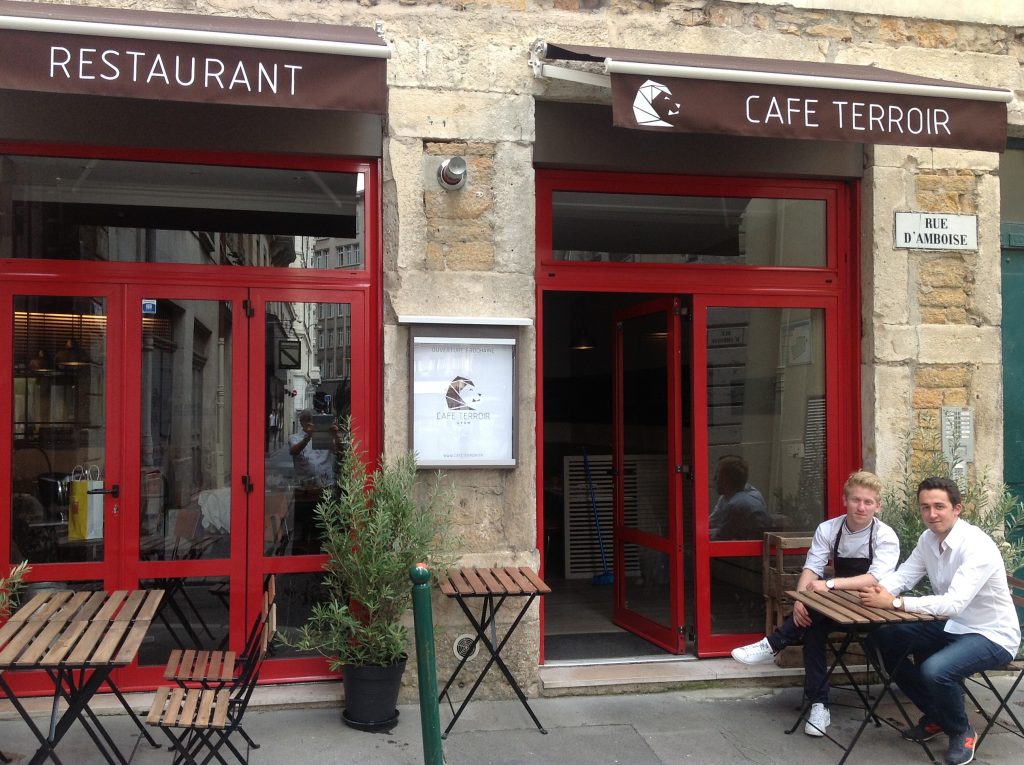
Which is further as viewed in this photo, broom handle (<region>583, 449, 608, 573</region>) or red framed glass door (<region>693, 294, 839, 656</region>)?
broom handle (<region>583, 449, 608, 573</region>)

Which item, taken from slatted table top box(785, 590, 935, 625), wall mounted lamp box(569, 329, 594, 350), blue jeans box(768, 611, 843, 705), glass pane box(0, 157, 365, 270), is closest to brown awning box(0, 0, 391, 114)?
glass pane box(0, 157, 365, 270)

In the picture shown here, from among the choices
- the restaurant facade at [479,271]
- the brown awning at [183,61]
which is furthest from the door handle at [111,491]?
the brown awning at [183,61]

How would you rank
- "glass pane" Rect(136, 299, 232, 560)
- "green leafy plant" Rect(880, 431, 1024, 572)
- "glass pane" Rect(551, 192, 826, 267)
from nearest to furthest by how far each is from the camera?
"glass pane" Rect(136, 299, 232, 560) → "green leafy plant" Rect(880, 431, 1024, 572) → "glass pane" Rect(551, 192, 826, 267)

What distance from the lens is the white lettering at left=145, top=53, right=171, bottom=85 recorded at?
4.11m

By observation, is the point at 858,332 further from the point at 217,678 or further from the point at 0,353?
the point at 0,353

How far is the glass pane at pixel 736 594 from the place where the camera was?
222 inches

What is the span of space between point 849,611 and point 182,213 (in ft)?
13.1

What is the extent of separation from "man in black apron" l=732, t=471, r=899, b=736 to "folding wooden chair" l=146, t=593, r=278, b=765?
2475 millimetres

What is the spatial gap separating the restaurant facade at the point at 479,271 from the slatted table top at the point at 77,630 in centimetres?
81

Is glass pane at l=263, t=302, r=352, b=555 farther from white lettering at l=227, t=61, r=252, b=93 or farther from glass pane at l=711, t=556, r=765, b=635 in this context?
glass pane at l=711, t=556, r=765, b=635

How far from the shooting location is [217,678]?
3977mm

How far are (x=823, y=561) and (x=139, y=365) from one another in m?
3.82

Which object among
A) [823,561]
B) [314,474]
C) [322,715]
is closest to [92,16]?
[314,474]

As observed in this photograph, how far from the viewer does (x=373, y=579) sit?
14.8 feet
